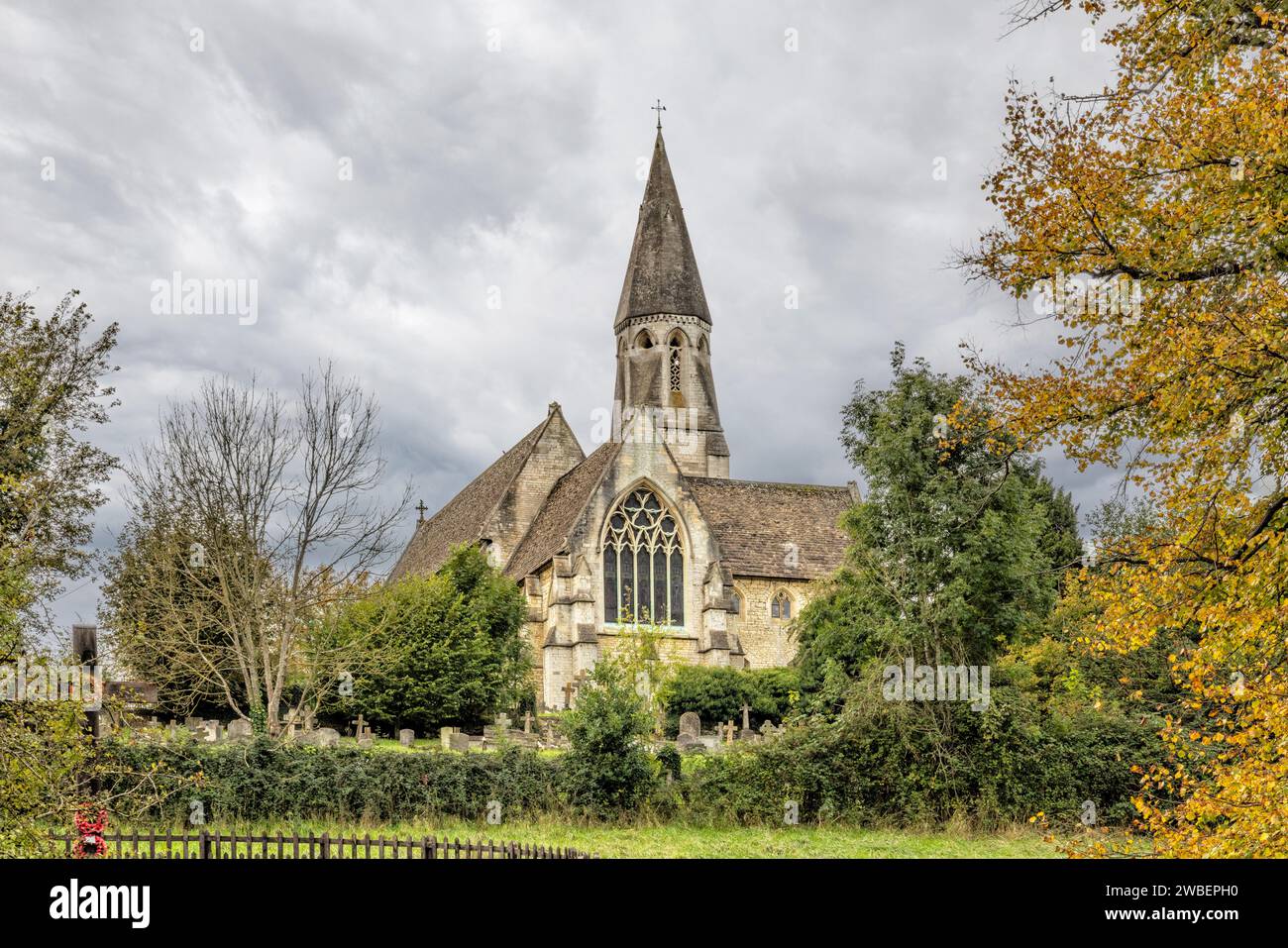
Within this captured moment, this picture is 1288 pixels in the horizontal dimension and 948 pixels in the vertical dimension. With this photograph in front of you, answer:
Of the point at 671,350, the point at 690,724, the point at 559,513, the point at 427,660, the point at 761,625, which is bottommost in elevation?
the point at 690,724

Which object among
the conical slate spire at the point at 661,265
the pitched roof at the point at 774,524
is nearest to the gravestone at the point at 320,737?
the pitched roof at the point at 774,524

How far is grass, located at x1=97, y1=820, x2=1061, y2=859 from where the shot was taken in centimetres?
1947

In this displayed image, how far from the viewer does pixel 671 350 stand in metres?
62.3

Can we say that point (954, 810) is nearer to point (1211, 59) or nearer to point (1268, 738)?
point (1268, 738)

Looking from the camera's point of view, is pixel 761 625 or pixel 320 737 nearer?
pixel 320 737

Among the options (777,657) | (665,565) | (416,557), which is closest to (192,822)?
(665,565)

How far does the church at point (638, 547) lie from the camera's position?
137 feet

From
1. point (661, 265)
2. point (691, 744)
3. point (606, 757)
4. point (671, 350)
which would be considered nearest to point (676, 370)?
point (671, 350)

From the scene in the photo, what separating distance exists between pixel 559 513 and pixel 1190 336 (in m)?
37.7

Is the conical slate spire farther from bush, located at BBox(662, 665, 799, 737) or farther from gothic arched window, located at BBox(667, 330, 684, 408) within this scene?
bush, located at BBox(662, 665, 799, 737)

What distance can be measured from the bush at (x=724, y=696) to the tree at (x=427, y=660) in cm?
470

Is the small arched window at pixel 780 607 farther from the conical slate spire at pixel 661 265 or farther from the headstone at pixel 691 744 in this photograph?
the conical slate spire at pixel 661 265

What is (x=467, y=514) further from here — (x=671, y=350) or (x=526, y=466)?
(x=671, y=350)
